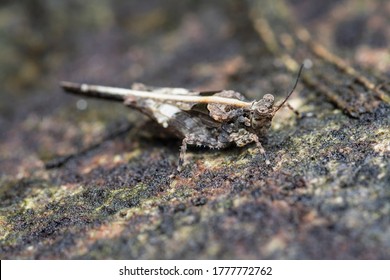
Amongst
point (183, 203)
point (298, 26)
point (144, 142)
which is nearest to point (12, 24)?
point (144, 142)

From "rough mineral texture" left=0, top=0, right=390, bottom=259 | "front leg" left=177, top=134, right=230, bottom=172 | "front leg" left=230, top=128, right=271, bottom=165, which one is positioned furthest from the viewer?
"front leg" left=177, top=134, right=230, bottom=172

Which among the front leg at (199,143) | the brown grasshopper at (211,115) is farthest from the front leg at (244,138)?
the front leg at (199,143)

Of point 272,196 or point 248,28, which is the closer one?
point 272,196

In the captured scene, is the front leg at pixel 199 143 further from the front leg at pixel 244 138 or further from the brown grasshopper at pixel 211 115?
the front leg at pixel 244 138

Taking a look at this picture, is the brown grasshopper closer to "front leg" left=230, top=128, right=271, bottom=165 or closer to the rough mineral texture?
"front leg" left=230, top=128, right=271, bottom=165

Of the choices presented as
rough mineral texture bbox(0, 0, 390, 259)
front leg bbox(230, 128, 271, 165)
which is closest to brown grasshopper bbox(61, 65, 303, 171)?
front leg bbox(230, 128, 271, 165)

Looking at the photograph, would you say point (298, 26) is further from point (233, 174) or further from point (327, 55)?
point (233, 174)

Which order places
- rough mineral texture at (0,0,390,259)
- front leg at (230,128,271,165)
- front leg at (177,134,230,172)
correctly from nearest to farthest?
rough mineral texture at (0,0,390,259) → front leg at (230,128,271,165) → front leg at (177,134,230,172)

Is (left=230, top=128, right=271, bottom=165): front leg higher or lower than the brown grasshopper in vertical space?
lower

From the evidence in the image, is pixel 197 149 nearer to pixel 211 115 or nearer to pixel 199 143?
pixel 199 143
